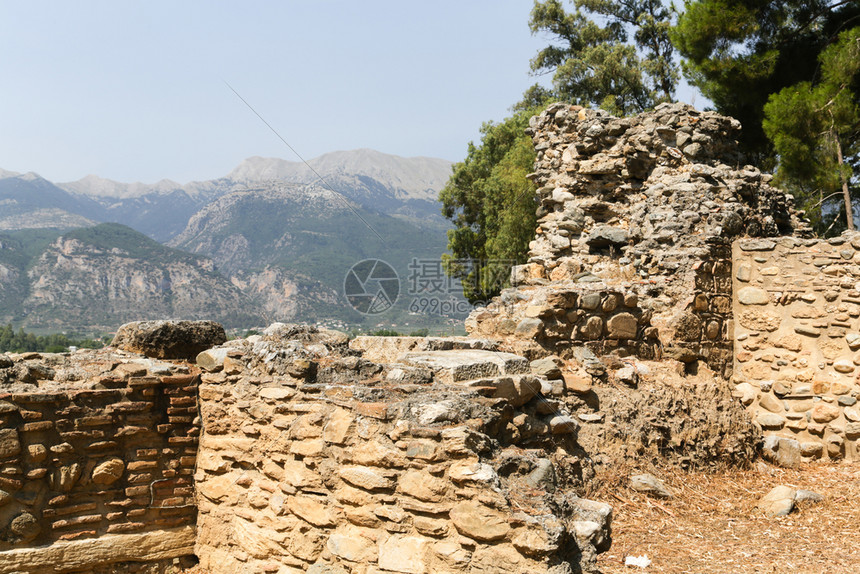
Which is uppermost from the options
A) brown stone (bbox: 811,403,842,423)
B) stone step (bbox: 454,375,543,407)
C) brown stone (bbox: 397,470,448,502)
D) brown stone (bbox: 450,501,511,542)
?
stone step (bbox: 454,375,543,407)

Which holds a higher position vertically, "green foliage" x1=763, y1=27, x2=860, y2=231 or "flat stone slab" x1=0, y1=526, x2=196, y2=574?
"green foliage" x1=763, y1=27, x2=860, y2=231

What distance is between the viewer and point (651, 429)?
597 cm

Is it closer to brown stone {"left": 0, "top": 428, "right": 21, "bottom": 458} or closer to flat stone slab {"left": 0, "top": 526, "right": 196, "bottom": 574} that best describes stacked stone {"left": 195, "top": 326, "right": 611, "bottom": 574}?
flat stone slab {"left": 0, "top": 526, "right": 196, "bottom": 574}

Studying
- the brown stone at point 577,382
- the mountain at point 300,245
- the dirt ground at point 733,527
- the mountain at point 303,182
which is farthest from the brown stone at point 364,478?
the mountain at point 303,182

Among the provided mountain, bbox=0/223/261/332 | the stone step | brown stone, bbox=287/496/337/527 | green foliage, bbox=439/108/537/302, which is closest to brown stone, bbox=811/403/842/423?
the stone step

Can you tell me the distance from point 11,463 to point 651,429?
5.17 m

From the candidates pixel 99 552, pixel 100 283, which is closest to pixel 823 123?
pixel 99 552

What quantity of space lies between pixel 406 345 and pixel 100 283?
3918 cm

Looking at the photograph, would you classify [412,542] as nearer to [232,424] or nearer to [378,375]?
[378,375]

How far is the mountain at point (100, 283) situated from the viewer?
3250 cm

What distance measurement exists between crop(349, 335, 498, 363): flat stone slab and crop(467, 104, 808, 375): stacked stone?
633mm

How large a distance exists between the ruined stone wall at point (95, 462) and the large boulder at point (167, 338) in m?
0.23

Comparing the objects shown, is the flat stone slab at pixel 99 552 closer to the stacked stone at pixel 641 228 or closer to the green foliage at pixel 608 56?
the stacked stone at pixel 641 228

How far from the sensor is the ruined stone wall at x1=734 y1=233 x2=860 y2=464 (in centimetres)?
680
